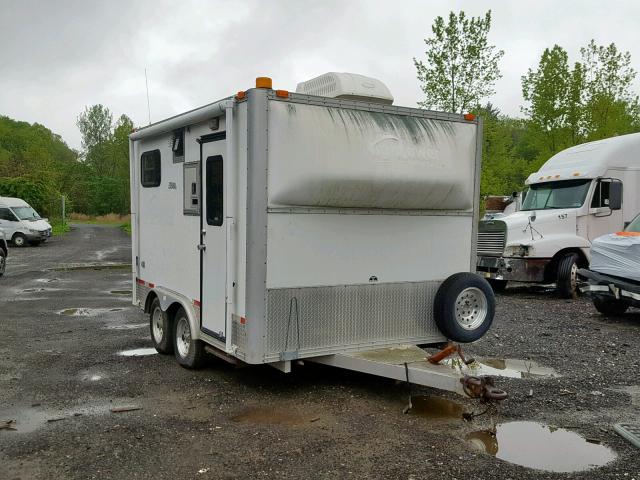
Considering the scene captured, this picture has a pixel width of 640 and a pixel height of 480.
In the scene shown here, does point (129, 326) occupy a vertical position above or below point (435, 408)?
below

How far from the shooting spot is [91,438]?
4797mm

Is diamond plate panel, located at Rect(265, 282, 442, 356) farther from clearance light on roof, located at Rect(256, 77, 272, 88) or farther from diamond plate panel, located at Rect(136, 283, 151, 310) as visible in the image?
diamond plate panel, located at Rect(136, 283, 151, 310)

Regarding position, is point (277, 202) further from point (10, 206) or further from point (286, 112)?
point (10, 206)

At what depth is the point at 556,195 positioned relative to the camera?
43.5 feet

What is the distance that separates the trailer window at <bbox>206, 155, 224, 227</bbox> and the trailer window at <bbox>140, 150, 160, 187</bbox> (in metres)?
1.61

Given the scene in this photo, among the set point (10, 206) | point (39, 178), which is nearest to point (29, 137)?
point (39, 178)

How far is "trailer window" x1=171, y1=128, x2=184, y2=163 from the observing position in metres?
6.77

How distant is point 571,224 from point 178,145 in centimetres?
897

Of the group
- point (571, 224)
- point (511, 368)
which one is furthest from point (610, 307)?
point (511, 368)

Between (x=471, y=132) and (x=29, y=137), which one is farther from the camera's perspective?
(x=29, y=137)

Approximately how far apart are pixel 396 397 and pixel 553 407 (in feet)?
4.71

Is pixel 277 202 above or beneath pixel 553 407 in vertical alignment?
above

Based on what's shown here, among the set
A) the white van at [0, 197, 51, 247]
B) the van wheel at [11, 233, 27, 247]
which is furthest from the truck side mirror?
the van wheel at [11, 233, 27, 247]

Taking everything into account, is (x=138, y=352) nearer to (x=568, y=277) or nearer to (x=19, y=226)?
(x=568, y=277)
